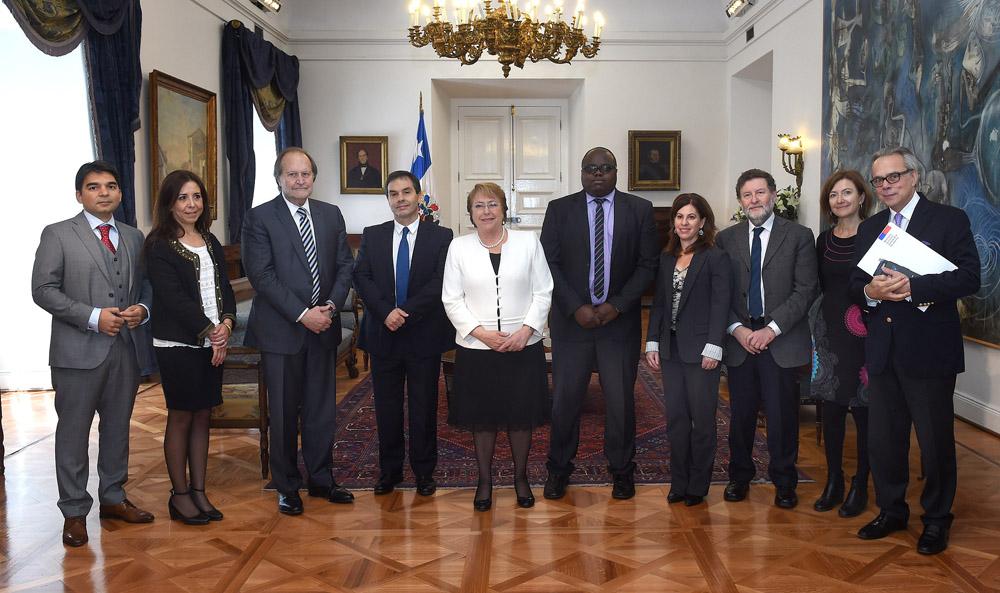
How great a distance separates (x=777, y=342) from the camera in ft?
11.9

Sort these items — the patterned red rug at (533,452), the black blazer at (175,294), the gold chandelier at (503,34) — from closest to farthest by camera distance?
the black blazer at (175,294)
the patterned red rug at (533,452)
the gold chandelier at (503,34)

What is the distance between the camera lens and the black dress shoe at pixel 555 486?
3875 mm

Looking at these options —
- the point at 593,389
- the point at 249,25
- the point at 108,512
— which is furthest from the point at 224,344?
the point at 249,25

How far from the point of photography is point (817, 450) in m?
4.66

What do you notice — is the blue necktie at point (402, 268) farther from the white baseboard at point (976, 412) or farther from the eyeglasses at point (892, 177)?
the white baseboard at point (976, 412)

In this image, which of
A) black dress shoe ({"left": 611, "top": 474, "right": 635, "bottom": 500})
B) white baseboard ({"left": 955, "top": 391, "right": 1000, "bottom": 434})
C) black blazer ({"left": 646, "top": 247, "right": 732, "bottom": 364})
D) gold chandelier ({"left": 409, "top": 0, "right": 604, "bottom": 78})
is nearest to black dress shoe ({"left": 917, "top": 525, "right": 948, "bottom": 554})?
black blazer ({"left": 646, "top": 247, "right": 732, "bottom": 364})

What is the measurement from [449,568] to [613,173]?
1.94m

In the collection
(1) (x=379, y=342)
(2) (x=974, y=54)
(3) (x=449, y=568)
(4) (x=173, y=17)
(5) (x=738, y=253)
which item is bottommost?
(3) (x=449, y=568)

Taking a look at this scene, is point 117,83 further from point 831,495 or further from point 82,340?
point 831,495

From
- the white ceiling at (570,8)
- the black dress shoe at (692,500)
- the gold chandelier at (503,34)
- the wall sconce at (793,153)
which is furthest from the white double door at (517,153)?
the black dress shoe at (692,500)

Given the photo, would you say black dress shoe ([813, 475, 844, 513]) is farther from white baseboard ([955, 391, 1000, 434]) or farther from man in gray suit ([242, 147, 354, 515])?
man in gray suit ([242, 147, 354, 515])

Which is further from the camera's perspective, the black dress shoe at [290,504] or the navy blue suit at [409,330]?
the navy blue suit at [409,330]

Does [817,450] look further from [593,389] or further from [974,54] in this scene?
[974,54]

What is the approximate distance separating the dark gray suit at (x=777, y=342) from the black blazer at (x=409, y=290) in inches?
54.7
